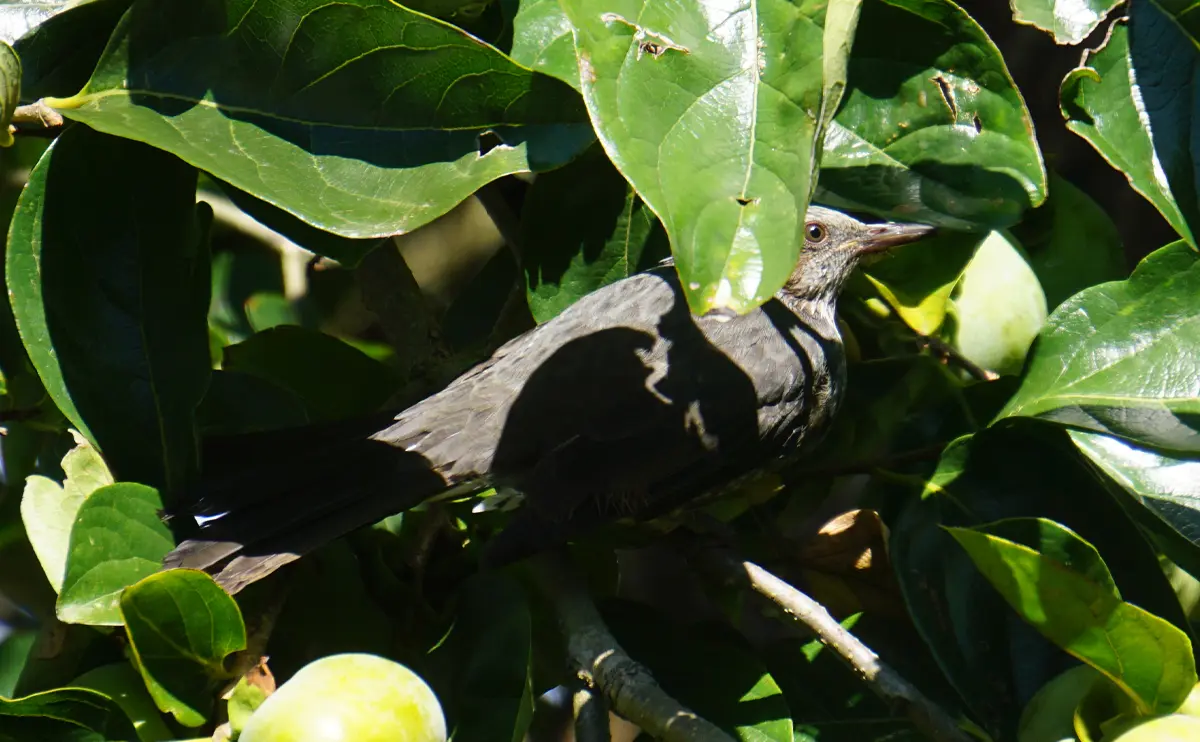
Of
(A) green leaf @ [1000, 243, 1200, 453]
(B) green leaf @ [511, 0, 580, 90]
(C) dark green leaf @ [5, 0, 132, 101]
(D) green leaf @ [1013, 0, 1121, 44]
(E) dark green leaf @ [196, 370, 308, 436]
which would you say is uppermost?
(C) dark green leaf @ [5, 0, 132, 101]

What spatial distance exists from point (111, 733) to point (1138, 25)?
5.70 ft

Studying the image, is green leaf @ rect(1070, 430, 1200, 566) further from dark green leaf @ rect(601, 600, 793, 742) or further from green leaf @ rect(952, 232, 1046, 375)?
dark green leaf @ rect(601, 600, 793, 742)

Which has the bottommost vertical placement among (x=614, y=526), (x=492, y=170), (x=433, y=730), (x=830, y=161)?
(x=614, y=526)

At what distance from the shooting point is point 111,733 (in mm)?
1490

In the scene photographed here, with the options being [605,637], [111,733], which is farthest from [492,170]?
[111,733]

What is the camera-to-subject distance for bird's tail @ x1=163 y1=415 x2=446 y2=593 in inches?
68.7

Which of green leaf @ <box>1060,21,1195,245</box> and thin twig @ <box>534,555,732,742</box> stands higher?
green leaf @ <box>1060,21,1195,245</box>

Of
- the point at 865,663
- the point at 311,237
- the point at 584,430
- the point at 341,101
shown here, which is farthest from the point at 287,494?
the point at 865,663

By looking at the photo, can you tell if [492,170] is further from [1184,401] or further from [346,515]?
[1184,401]

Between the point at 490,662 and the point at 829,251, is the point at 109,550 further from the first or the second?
the point at 829,251

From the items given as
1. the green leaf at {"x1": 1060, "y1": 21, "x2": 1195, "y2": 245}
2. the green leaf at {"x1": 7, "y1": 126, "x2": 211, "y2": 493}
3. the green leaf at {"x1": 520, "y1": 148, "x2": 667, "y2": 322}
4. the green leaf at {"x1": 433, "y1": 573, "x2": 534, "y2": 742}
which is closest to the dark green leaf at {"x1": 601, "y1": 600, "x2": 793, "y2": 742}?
the green leaf at {"x1": 433, "y1": 573, "x2": 534, "y2": 742}

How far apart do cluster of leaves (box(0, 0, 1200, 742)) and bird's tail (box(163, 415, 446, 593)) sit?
44mm

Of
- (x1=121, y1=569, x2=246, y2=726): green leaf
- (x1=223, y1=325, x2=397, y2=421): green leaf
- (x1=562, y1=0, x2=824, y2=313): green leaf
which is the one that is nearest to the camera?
(x1=562, y1=0, x2=824, y2=313): green leaf

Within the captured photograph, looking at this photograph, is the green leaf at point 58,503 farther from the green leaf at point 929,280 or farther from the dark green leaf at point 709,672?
the green leaf at point 929,280
